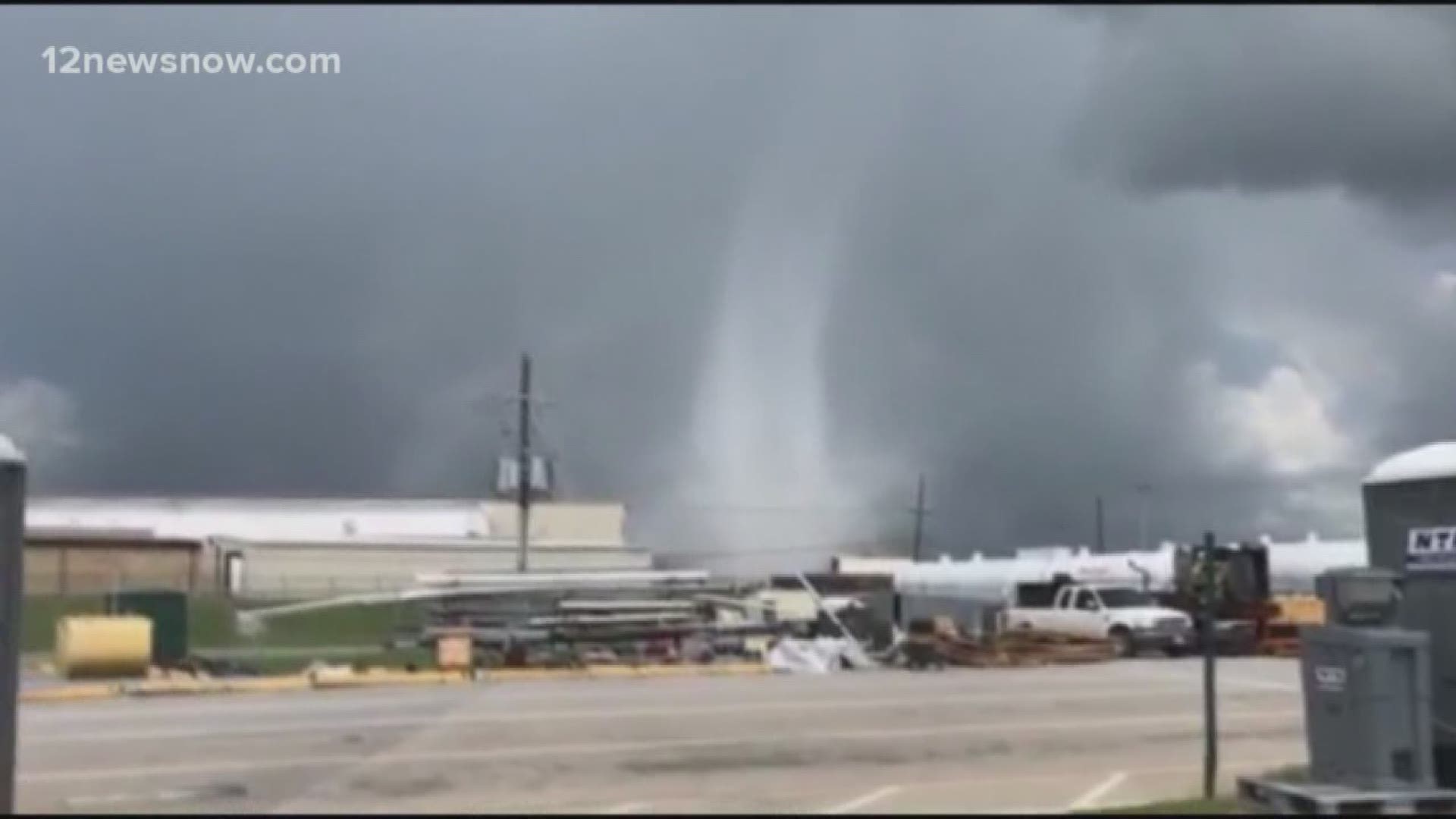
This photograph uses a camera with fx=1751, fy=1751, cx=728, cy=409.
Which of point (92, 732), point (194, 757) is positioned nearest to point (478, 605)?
point (92, 732)

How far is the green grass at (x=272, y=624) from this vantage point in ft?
130

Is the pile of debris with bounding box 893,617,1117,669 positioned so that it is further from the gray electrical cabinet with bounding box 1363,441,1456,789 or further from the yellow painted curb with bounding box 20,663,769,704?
the gray electrical cabinet with bounding box 1363,441,1456,789

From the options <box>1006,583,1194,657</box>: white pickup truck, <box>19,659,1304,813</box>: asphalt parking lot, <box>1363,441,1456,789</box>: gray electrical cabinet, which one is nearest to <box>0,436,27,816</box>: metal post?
<box>19,659,1304,813</box>: asphalt parking lot

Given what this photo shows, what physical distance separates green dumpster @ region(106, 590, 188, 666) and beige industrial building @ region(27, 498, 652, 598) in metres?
19.3

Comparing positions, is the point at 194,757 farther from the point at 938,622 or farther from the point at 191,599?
the point at 191,599

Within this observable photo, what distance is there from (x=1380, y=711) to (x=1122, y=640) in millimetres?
25477

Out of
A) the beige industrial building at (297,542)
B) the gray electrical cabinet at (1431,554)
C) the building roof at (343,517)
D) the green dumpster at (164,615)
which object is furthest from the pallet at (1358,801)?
the building roof at (343,517)

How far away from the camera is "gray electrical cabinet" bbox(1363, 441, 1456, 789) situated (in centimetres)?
1105

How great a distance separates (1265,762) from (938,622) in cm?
2356

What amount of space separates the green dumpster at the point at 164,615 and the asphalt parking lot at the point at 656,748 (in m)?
8.42

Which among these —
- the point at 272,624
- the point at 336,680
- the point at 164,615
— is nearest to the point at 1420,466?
the point at 336,680

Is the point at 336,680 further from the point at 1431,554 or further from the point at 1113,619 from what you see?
the point at 1431,554

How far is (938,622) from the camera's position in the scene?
38.6m

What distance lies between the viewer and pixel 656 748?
16062 millimetres
